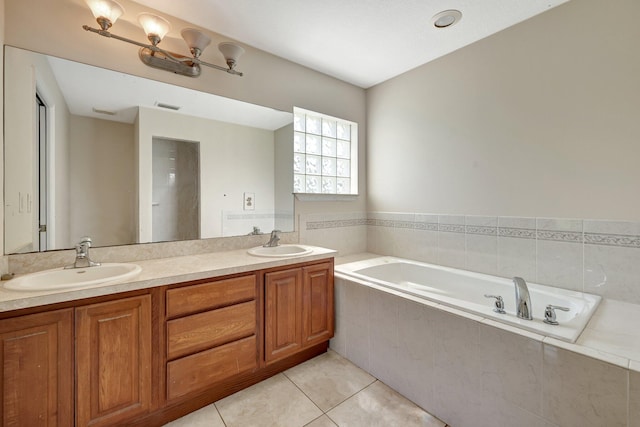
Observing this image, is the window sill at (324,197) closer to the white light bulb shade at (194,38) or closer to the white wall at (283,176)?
the white wall at (283,176)

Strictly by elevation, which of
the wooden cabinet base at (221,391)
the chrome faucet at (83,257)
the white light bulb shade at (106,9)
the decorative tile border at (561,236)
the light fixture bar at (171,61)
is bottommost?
the wooden cabinet base at (221,391)

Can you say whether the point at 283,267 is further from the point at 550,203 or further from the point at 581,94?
the point at 581,94

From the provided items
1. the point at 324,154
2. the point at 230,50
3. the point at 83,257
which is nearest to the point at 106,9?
the point at 230,50

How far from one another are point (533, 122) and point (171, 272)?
2559mm

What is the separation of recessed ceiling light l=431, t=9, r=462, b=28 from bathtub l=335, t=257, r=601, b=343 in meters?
1.89

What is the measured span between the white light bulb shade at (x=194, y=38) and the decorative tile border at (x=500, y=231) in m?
1.62

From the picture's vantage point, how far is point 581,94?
170 cm

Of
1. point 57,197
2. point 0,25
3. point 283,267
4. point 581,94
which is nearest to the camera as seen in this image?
point 0,25

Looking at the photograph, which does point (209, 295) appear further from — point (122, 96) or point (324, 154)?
point (324, 154)

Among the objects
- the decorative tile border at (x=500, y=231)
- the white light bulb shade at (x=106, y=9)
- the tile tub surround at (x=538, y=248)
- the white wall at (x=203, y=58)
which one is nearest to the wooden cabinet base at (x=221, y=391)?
the decorative tile border at (x=500, y=231)

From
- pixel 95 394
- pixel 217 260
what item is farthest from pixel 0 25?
pixel 95 394

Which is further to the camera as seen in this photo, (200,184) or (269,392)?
(200,184)

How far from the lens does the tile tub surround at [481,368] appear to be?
39.6 inches

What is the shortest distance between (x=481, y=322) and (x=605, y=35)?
1.88 meters
